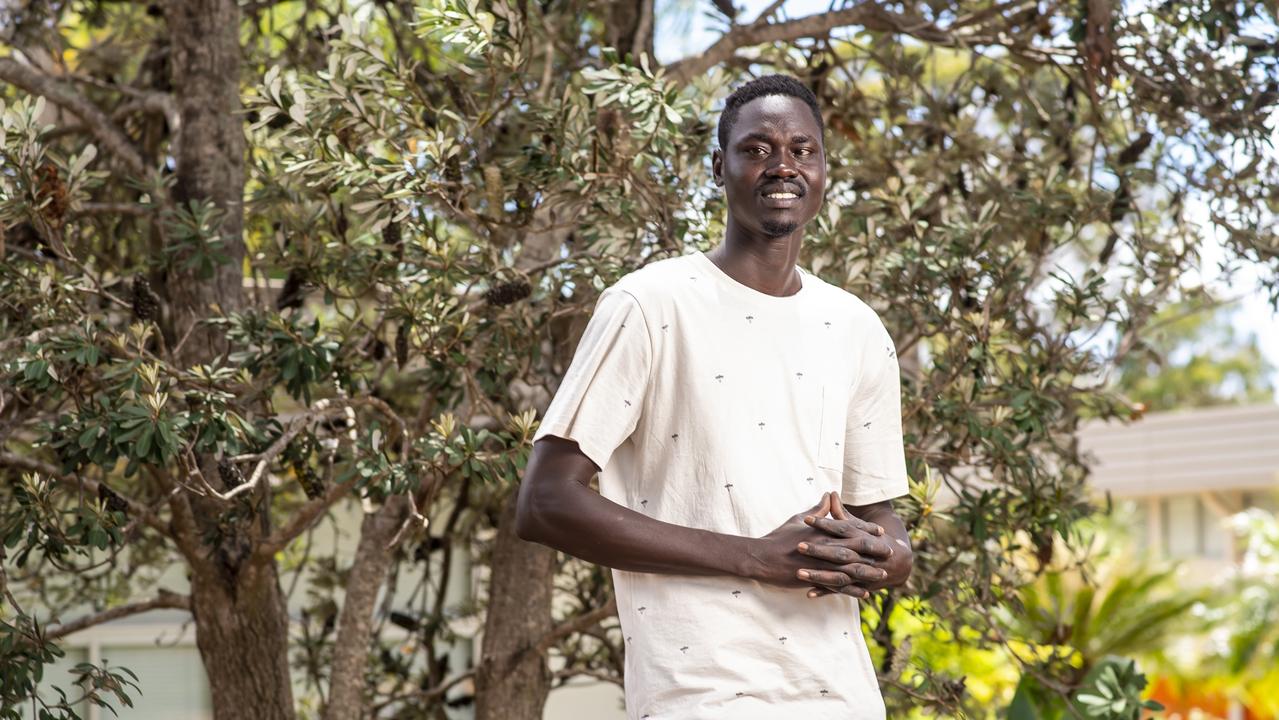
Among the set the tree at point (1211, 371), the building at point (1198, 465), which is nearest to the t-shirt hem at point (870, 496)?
the building at point (1198, 465)

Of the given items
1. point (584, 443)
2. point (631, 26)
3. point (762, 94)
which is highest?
point (631, 26)

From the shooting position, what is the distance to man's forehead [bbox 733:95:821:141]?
234 cm

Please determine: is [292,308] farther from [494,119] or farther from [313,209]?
[494,119]

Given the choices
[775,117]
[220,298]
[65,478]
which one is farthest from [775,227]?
[220,298]

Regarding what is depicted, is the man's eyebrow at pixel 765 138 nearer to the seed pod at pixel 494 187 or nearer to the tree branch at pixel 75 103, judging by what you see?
the seed pod at pixel 494 187

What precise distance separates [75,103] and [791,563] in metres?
3.58

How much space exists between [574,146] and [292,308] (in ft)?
3.56

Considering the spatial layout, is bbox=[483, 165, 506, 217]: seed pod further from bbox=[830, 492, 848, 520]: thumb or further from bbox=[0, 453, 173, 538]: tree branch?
bbox=[830, 492, 848, 520]: thumb

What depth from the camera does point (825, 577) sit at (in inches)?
83.4

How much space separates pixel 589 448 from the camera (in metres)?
2.19

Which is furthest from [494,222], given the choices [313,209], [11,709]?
[11,709]

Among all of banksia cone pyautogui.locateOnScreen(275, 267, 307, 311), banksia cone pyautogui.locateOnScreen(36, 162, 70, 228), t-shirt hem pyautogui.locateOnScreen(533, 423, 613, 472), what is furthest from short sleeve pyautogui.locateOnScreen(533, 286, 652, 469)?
banksia cone pyautogui.locateOnScreen(275, 267, 307, 311)

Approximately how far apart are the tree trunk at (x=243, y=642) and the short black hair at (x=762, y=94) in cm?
258

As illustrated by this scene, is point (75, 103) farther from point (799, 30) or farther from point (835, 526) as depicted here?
point (835, 526)
